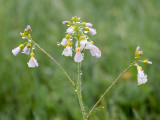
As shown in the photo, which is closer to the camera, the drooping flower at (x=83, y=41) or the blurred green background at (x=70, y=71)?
the drooping flower at (x=83, y=41)

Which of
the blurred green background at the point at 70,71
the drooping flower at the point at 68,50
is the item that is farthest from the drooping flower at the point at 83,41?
the blurred green background at the point at 70,71

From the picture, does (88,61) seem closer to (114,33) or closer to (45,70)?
(45,70)

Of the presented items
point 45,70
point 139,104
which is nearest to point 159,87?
point 139,104

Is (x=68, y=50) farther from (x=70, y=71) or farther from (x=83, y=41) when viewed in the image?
(x=70, y=71)

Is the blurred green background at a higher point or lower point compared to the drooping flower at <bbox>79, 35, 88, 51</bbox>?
higher

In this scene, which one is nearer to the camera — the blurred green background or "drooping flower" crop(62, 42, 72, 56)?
"drooping flower" crop(62, 42, 72, 56)

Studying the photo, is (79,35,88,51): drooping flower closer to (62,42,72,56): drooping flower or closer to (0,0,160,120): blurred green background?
(62,42,72,56): drooping flower

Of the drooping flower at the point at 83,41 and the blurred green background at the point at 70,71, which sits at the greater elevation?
the blurred green background at the point at 70,71

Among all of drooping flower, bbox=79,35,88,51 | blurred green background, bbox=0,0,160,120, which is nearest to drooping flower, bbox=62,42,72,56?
drooping flower, bbox=79,35,88,51

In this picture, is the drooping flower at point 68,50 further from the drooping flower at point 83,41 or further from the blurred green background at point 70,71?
the blurred green background at point 70,71

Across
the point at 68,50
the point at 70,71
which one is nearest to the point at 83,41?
the point at 68,50
